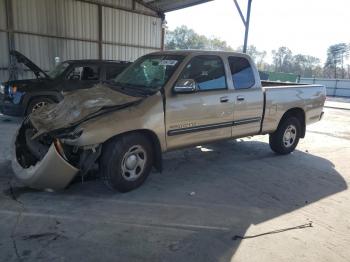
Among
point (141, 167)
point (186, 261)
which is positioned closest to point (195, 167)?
point (141, 167)

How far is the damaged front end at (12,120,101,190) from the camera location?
3941mm

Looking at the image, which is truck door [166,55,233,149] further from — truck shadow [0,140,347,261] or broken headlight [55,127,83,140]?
broken headlight [55,127,83,140]

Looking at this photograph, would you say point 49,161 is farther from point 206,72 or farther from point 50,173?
point 206,72

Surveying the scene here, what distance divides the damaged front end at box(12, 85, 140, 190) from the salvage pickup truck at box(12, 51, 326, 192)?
0.04 ft

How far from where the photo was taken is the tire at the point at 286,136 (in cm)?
671

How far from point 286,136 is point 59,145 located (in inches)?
182

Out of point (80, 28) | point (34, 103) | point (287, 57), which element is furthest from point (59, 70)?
point (287, 57)

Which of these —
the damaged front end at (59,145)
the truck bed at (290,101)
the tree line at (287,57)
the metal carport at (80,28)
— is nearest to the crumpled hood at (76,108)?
the damaged front end at (59,145)

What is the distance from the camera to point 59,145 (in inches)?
157

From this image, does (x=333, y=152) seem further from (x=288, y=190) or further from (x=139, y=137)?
(x=139, y=137)

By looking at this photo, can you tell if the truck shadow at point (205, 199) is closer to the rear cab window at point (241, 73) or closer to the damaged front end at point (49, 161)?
the damaged front end at point (49, 161)

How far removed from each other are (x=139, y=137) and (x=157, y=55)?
67.6 inches

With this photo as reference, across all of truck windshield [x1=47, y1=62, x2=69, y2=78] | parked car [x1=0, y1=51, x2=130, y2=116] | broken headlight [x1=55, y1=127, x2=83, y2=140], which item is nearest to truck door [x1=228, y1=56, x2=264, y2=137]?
broken headlight [x1=55, y1=127, x2=83, y2=140]

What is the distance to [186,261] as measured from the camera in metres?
3.07
